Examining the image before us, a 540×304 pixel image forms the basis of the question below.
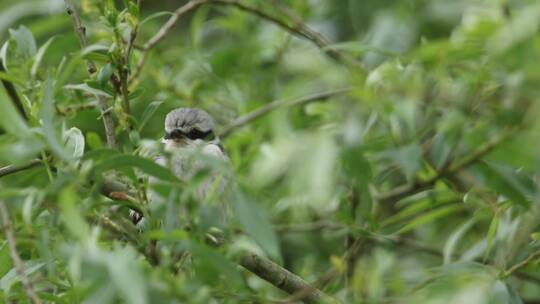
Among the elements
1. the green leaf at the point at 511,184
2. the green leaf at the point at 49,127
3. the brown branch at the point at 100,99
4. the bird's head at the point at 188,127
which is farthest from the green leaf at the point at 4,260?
the bird's head at the point at 188,127

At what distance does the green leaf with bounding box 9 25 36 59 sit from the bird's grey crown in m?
1.35

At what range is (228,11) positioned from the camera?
5395mm

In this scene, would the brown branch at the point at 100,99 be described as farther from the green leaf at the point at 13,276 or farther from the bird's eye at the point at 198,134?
the bird's eye at the point at 198,134

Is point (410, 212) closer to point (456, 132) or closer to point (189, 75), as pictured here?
Answer: point (456, 132)

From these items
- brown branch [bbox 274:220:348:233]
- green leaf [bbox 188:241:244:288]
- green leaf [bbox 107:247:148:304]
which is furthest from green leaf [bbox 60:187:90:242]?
brown branch [bbox 274:220:348:233]

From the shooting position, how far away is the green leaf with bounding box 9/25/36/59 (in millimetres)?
3445

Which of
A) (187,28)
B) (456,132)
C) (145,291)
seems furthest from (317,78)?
(187,28)

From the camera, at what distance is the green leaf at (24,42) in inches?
136

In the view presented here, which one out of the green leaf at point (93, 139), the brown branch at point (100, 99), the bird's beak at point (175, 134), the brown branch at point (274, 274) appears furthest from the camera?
the bird's beak at point (175, 134)

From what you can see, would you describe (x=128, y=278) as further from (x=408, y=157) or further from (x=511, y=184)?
(x=511, y=184)

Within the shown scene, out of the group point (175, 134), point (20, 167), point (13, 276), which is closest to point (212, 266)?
point (13, 276)

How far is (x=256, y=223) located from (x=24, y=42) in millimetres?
1600

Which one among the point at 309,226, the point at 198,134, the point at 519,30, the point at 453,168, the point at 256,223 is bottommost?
the point at 309,226

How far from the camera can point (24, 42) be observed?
11.4 ft
